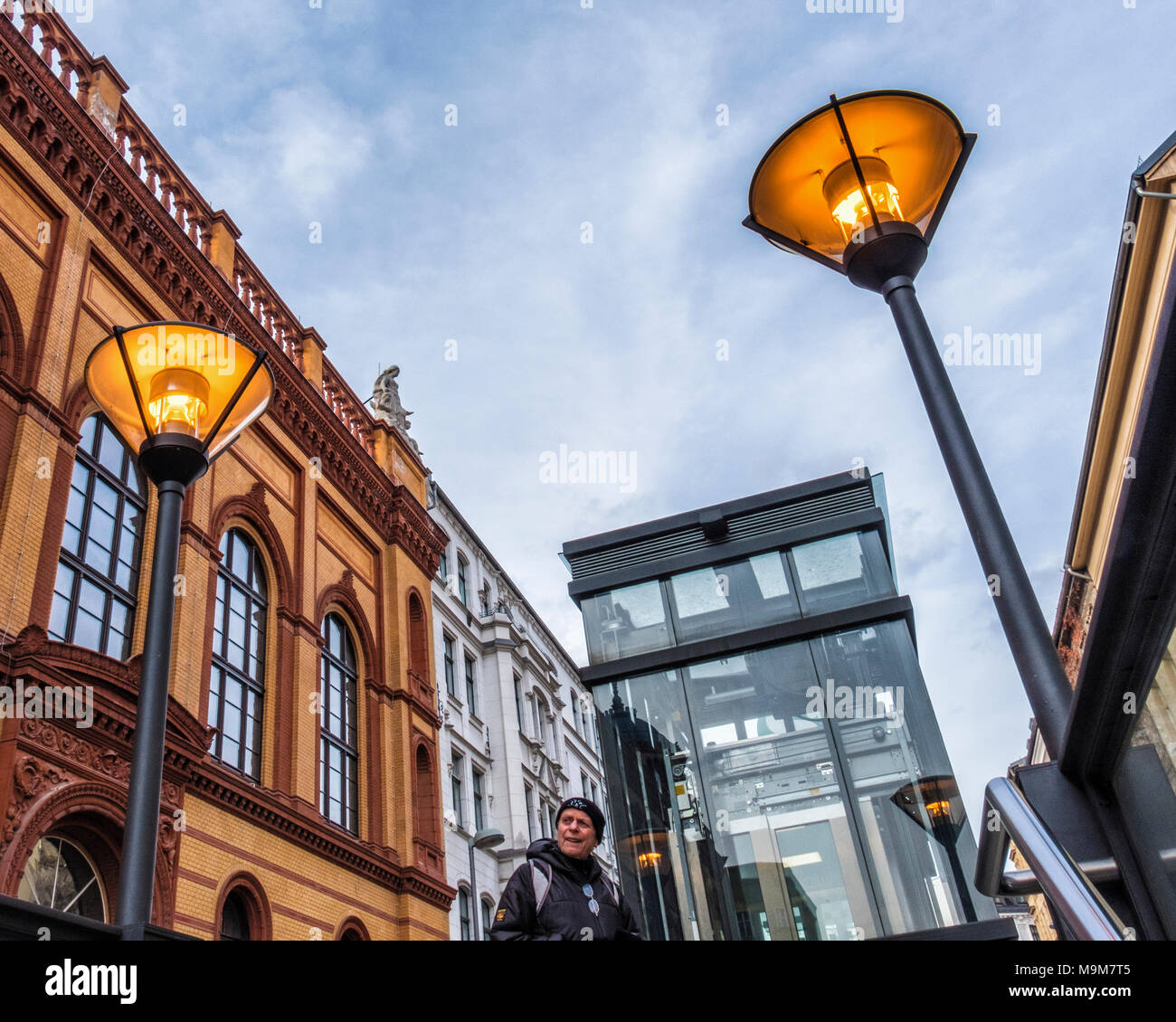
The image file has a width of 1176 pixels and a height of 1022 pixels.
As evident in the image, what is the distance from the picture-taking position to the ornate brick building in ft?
44.9

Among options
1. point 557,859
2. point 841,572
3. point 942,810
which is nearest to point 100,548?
point 841,572

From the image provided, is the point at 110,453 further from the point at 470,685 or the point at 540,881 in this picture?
the point at 470,685

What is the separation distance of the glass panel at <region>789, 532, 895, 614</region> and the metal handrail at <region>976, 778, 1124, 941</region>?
1084 cm

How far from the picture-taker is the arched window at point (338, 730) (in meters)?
21.2

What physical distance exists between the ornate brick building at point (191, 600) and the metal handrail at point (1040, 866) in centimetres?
1208

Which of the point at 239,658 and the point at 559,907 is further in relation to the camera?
the point at 239,658

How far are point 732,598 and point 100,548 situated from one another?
31.9ft

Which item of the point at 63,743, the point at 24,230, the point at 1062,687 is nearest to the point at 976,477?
the point at 1062,687

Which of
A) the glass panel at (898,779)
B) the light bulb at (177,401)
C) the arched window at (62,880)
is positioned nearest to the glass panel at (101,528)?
the arched window at (62,880)

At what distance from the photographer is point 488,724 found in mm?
31969
